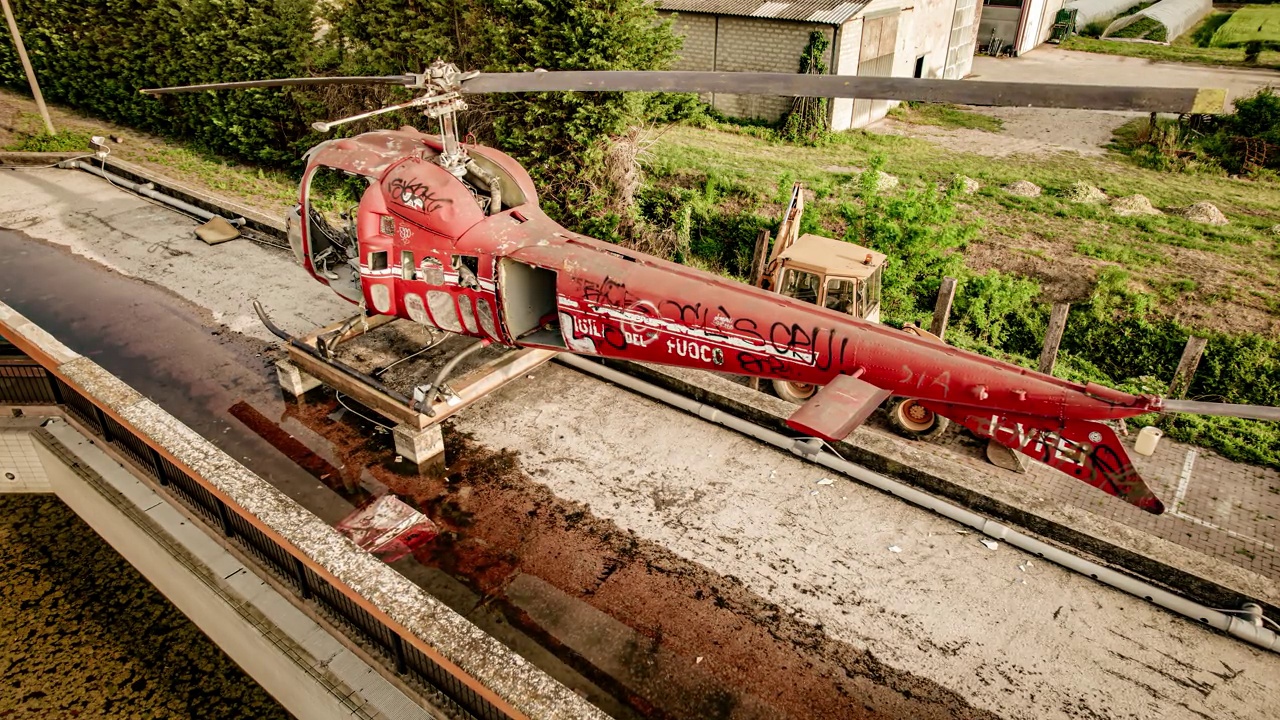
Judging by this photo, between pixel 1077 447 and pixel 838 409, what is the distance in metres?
1.75

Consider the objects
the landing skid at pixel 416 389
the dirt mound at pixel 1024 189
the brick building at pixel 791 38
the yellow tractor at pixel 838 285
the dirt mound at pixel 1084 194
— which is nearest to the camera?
the landing skid at pixel 416 389

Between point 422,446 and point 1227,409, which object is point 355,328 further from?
point 1227,409

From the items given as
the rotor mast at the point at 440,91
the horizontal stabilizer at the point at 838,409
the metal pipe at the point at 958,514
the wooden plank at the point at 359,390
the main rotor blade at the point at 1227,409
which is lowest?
→ the metal pipe at the point at 958,514

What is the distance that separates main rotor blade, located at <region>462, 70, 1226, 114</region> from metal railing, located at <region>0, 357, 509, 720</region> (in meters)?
4.56

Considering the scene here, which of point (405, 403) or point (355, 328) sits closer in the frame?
point (405, 403)

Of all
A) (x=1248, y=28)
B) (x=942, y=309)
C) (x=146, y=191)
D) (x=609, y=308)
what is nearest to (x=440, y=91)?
(x=609, y=308)

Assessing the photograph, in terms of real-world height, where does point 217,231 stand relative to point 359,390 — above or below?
above

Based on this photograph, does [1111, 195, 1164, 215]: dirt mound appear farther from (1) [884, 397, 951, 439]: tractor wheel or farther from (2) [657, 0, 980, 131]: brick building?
(1) [884, 397, 951, 439]: tractor wheel

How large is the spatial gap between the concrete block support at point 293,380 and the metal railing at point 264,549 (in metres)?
1.71

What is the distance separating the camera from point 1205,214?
16625 mm

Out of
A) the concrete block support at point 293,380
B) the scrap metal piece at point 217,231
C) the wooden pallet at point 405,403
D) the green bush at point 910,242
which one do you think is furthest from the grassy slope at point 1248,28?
the concrete block support at point 293,380

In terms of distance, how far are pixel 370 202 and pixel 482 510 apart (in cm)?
348

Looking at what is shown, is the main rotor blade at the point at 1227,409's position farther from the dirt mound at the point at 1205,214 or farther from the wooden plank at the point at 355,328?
the dirt mound at the point at 1205,214

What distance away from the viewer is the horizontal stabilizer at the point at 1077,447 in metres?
5.24
